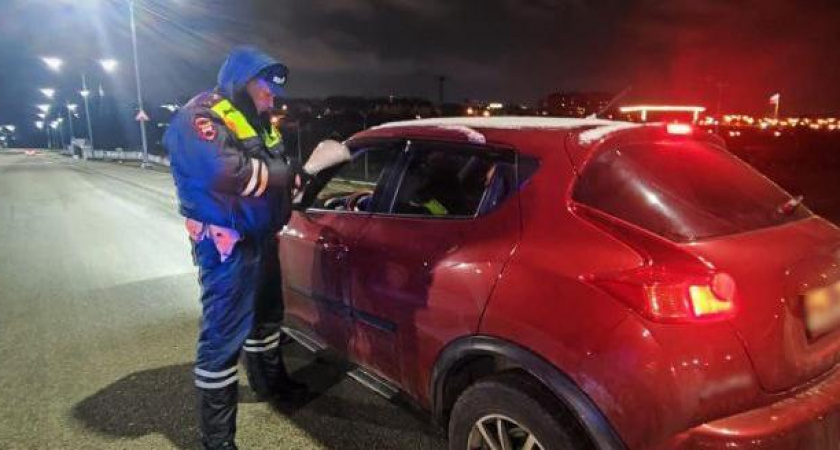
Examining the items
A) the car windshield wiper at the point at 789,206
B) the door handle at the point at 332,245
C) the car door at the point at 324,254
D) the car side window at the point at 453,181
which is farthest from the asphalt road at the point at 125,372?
the car windshield wiper at the point at 789,206

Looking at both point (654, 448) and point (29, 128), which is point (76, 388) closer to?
point (654, 448)

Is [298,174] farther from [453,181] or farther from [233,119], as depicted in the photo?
[453,181]

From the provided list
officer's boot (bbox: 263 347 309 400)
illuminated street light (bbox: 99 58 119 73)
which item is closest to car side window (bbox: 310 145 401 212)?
officer's boot (bbox: 263 347 309 400)

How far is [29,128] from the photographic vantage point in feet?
424

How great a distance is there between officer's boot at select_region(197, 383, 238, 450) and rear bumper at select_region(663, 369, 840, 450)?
203 centimetres

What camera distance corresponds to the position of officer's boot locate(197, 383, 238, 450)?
294 cm

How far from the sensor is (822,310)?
2191 millimetres

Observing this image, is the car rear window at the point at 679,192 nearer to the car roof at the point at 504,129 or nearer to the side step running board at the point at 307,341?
the car roof at the point at 504,129

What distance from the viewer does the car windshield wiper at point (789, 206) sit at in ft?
8.35

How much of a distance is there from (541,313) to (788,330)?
33.0 inches

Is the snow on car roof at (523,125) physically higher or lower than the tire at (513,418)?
higher

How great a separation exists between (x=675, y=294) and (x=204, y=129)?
205cm

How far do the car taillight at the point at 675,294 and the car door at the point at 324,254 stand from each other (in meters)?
1.54

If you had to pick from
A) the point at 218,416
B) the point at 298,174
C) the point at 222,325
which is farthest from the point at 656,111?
the point at 218,416
